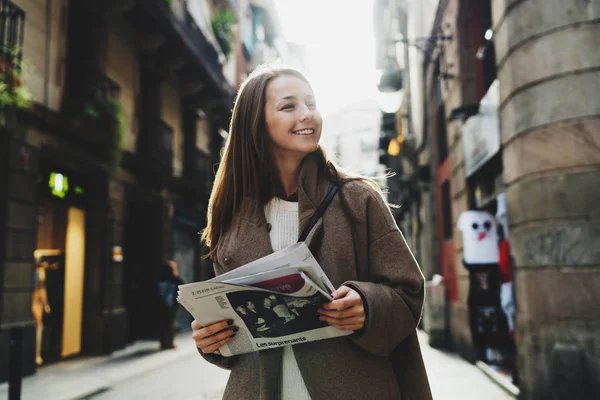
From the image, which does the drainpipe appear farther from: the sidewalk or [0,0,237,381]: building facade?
the sidewalk

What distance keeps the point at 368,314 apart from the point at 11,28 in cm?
903

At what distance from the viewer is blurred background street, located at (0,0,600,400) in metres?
5.22

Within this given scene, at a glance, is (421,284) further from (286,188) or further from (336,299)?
(286,188)

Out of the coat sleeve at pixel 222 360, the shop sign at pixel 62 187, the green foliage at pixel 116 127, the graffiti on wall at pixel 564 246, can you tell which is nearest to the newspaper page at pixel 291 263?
the coat sleeve at pixel 222 360

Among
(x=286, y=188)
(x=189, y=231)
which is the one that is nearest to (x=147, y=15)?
(x=189, y=231)

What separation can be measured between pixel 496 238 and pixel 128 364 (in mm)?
6598

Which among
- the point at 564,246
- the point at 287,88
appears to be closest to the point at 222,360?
the point at 287,88

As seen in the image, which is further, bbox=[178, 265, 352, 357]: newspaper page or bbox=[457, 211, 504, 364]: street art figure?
bbox=[457, 211, 504, 364]: street art figure

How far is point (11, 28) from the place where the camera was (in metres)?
8.60

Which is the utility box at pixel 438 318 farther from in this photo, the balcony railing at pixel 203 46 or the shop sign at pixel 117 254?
the balcony railing at pixel 203 46

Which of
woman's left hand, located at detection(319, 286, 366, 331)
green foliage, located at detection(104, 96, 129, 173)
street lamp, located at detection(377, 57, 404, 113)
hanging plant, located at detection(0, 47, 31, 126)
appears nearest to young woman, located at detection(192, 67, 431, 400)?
woman's left hand, located at detection(319, 286, 366, 331)

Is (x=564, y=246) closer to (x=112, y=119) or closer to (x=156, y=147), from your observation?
(x=112, y=119)

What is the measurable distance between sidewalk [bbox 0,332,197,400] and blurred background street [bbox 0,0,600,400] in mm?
64

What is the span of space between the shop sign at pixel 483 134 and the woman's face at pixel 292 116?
17.8 feet
